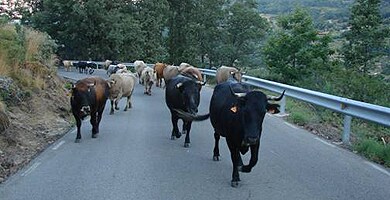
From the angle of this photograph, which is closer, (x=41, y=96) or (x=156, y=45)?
(x=41, y=96)

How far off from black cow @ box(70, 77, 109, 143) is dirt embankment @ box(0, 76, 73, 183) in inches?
31.1

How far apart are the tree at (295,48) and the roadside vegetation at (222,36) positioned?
0.25 ft

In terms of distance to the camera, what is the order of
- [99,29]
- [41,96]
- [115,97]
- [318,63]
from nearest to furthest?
[41,96] → [115,97] → [318,63] → [99,29]

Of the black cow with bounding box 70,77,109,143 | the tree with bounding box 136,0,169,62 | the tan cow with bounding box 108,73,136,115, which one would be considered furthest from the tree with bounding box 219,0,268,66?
the black cow with bounding box 70,77,109,143

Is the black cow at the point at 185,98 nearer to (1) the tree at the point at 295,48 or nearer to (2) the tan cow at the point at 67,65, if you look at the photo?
(1) the tree at the point at 295,48

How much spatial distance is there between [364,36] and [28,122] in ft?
111

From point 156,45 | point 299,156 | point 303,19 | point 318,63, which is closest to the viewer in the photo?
point 299,156

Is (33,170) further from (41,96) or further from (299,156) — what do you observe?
(41,96)

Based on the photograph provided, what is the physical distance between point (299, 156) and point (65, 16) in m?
50.4

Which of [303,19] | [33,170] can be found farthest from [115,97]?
[303,19]

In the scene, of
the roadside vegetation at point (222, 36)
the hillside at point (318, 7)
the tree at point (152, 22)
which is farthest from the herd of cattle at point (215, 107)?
the hillside at point (318, 7)

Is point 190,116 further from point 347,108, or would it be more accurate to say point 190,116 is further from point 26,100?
point 26,100

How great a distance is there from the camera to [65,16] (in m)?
55.8

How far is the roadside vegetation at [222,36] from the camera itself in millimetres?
37094
